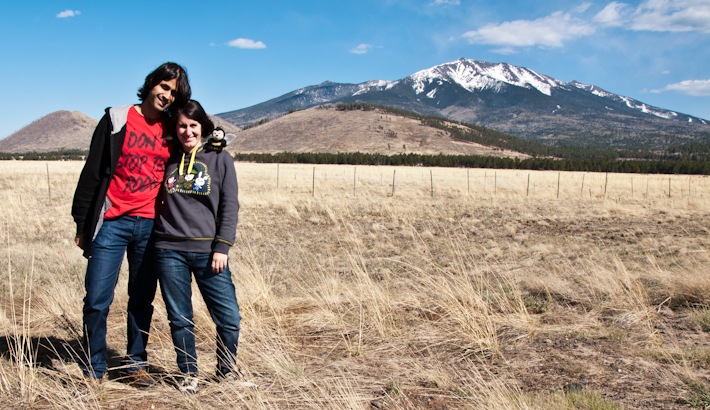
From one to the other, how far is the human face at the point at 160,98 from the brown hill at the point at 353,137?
87313 millimetres

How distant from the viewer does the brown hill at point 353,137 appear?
315ft

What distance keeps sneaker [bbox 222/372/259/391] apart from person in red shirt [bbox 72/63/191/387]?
20.0 inches

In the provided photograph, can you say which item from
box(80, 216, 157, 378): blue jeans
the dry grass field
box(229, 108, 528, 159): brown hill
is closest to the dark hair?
box(80, 216, 157, 378): blue jeans

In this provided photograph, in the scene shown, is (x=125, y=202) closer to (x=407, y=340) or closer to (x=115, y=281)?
(x=115, y=281)

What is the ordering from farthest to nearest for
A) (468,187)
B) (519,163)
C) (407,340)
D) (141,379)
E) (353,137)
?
(353,137), (519,163), (468,187), (407,340), (141,379)

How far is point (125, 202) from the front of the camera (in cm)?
231

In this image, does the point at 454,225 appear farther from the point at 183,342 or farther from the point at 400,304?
the point at 183,342

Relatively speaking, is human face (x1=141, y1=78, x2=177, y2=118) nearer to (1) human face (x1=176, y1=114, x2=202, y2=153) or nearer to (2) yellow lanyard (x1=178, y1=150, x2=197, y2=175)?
(1) human face (x1=176, y1=114, x2=202, y2=153)

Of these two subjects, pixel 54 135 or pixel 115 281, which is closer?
pixel 115 281

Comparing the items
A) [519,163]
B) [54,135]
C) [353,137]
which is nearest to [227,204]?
[519,163]

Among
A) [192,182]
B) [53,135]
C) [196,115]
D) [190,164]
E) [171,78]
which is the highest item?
[53,135]

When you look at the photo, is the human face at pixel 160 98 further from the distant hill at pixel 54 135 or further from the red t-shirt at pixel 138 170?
the distant hill at pixel 54 135

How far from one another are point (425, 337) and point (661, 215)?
43.0ft

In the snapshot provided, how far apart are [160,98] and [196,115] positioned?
26cm
